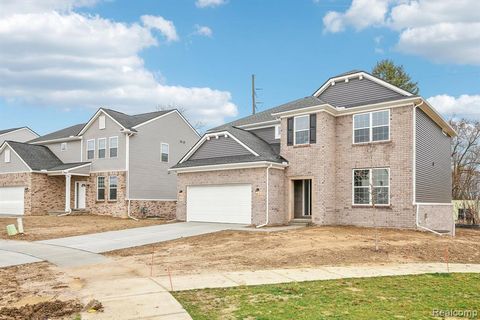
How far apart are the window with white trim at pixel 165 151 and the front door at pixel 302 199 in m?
12.8

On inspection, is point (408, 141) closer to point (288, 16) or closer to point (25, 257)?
point (288, 16)

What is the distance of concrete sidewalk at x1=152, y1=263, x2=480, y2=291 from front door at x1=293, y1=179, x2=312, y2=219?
1031cm

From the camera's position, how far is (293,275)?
9.26 m

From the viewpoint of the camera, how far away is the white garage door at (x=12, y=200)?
30.6 metres

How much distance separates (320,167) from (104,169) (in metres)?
16.8

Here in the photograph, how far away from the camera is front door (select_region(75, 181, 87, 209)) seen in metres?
31.0

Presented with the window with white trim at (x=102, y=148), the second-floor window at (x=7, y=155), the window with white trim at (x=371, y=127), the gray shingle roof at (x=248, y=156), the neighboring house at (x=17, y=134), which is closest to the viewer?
the window with white trim at (x=371, y=127)

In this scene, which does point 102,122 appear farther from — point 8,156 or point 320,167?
point 320,167

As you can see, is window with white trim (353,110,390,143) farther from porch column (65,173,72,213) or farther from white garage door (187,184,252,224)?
porch column (65,173,72,213)

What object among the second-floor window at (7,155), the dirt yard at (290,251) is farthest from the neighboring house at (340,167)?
the second-floor window at (7,155)

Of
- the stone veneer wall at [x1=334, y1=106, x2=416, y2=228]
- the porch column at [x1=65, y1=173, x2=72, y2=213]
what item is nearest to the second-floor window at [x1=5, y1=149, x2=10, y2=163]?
the porch column at [x1=65, y1=173, x2=72, y2=213]

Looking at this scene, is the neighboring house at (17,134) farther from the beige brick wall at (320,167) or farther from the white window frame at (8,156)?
the beige brick wall at (320,167)

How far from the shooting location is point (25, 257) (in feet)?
41.2

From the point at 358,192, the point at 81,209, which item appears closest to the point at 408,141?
the point at 358,192
